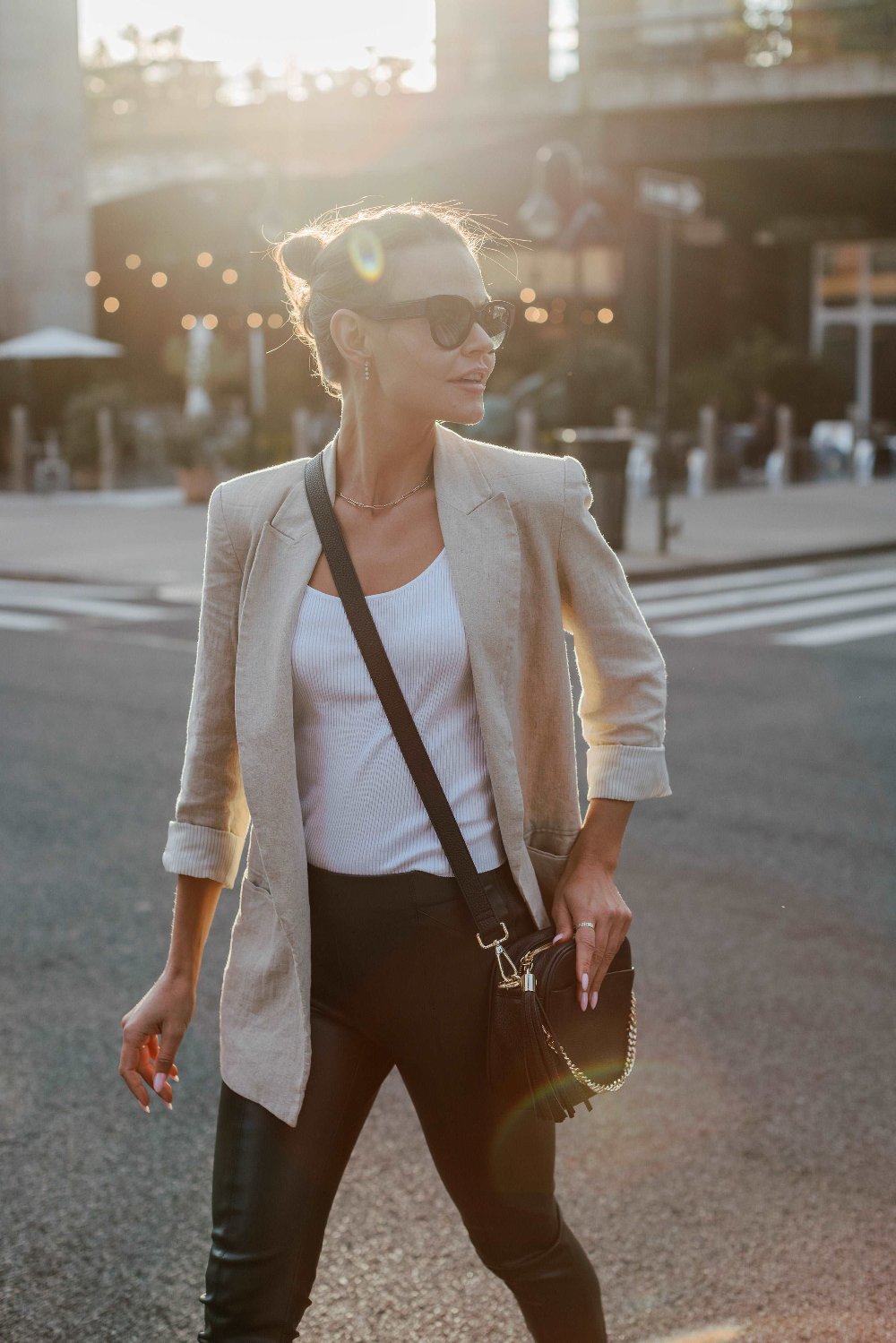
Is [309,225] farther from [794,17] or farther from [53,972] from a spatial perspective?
[794,17]

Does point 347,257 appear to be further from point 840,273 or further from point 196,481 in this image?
point 840,273

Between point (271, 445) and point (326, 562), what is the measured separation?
2550cm

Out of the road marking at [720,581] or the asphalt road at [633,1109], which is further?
the road marking at [720,581]

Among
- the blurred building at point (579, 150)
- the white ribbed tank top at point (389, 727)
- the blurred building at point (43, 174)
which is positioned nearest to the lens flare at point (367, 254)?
the white ribbed tank top at point (389, 727)

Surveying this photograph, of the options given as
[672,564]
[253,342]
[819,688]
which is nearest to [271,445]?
[253,342]

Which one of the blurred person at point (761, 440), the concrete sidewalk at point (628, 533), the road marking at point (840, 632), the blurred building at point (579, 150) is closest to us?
Answer: the road marking at point (840, 632)

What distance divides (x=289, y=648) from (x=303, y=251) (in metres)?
0.55

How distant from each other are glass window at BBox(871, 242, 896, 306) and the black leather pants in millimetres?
45115

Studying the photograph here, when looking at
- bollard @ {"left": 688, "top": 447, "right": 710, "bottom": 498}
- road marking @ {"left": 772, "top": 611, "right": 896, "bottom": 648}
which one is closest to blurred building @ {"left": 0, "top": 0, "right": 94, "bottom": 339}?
bollard @ {"left": 688, "top": 447, "right": 710, "bottom": 498}

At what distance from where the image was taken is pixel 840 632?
12422mm

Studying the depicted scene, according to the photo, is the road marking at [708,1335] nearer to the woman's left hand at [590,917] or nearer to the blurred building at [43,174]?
the woman's left hand at [590,917]

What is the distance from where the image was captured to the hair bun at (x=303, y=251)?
216 centimetres

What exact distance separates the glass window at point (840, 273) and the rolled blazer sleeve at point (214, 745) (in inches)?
1784

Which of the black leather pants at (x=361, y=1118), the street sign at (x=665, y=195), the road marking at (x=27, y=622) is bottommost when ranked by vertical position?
the road marking at (x=27, y=622)
